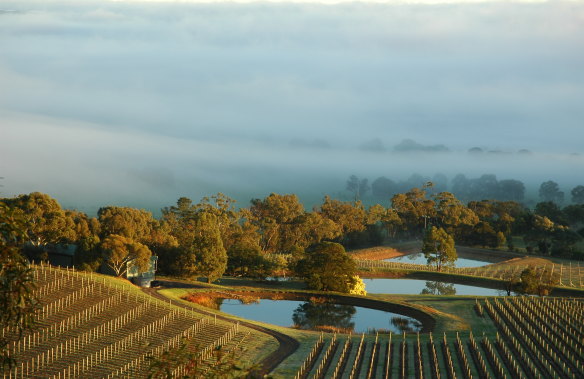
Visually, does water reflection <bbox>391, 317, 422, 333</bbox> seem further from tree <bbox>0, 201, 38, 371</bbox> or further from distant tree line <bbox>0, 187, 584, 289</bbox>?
tree <bbox>0, 201, 38, 371</bbox>

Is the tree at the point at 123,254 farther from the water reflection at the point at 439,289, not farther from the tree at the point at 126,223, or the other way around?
the water reflection at the point at 439,289

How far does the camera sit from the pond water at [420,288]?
7000 centimetres

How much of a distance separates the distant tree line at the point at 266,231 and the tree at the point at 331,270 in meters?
0.15

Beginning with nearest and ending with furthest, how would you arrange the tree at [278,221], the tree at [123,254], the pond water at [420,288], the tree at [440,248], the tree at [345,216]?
the tree at [123,254], the pond water at [420,288], the tree at [440,248], the tree at [278,221], the tree at [345,216]

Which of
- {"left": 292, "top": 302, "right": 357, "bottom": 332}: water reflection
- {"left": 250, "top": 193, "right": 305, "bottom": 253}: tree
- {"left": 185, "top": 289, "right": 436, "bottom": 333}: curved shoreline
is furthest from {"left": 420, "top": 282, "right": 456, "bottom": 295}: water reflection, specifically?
{"left": 250, "top": 193, "right": 305, "bottom": 253}: tree

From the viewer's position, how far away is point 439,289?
72625mm

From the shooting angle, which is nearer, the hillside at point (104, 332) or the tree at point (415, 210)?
the hillside at point (104, 332)

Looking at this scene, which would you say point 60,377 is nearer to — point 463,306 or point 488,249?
point 463,306

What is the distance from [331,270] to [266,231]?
35245 mm

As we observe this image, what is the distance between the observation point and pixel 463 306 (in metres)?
57.4

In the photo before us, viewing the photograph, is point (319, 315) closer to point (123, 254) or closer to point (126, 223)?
point (123, 254)

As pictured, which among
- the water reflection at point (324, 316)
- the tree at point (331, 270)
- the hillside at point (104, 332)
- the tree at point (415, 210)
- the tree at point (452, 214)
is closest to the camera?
the hillside at point (104, 332)

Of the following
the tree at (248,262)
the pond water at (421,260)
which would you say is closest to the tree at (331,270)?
the tree at (248,262)

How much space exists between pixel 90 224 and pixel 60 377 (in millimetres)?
38331
